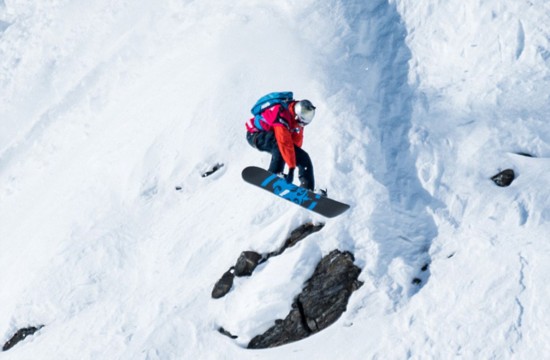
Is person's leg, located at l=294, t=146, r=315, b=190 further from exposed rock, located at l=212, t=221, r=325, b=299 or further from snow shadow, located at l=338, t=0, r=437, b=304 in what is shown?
snow shadow, located at l=338, t=0, r=437, b=304

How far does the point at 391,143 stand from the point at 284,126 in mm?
4658

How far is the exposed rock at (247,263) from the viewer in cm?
1235

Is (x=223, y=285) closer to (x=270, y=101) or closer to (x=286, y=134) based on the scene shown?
(x=286, y=134)

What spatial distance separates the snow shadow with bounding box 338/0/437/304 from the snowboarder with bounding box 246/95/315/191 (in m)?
2.13

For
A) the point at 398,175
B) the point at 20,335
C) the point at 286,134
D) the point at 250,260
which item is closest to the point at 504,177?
the point at 398,175

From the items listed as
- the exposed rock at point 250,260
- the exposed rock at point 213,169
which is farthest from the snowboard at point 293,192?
the exposed rock at point 213,169

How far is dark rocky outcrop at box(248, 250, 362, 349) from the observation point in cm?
1105

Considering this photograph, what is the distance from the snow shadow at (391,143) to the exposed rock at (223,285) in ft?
9.56

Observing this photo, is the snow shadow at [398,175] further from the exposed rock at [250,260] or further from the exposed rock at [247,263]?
the exposed rock at [247,263]

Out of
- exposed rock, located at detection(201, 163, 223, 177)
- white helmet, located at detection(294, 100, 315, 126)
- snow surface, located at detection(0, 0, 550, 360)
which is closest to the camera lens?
white helmet, located at detection(294, 100, 315, 126)

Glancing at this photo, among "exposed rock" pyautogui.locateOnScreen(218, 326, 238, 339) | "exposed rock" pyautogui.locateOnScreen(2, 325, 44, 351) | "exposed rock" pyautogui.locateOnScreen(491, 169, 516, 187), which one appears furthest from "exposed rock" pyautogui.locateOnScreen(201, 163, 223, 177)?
"exposed rock" pyautogui.locateOnScreen(491, 169, 516, 187)

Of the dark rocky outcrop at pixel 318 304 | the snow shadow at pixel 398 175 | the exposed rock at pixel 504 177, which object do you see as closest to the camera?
the dark rocky outcrop at pixel 318 304

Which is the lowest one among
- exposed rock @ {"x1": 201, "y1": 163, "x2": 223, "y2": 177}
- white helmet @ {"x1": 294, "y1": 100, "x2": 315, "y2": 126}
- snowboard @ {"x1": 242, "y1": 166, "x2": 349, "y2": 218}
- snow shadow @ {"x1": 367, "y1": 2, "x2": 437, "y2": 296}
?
snow shadow @ {"x1": 367, "y1": 2, "x2": 437, "y2": 296}

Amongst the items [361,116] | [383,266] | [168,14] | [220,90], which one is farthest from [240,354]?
[168,14]
